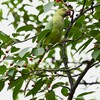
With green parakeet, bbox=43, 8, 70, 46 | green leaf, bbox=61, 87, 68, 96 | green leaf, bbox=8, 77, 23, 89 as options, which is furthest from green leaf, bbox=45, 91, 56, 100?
green parakeet, bbox=43, 8, 70, 46

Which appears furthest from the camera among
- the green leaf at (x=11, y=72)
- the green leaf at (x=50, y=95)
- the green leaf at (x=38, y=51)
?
the green leaf at (x=50, y=95)

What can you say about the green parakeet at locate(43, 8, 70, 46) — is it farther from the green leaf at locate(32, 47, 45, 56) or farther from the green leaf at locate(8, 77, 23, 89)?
the green leaf at locate(8, 77, 23, 89)

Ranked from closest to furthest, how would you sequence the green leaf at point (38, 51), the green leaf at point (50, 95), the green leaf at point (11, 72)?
the green leaf at point (38, 51) < the green leaf at point (11, 72) < the green leaf at point (50, 95)

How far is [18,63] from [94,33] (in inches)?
13.4

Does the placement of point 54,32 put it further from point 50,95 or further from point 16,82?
point 50,95

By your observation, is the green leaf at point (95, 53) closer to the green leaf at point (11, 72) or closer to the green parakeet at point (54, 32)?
the green parakeet at point (54, 32)

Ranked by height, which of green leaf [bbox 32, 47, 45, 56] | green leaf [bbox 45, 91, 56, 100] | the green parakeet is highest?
the green parakeet

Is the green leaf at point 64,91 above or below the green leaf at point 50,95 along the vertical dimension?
above

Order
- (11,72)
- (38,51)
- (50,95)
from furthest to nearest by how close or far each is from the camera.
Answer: (50,95) < (11,72) < (38,51)

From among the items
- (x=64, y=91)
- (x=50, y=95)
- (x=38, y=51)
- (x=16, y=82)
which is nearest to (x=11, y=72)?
(x=16, y=82)

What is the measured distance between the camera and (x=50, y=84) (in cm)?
136

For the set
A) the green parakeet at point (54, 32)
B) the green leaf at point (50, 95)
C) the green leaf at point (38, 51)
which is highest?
the green parakeet at point (54, 32)

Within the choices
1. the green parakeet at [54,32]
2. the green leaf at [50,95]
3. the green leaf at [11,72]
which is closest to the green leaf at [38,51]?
the green parakeet at [54,32]

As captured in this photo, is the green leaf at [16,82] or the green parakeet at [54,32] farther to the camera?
the green leaf at [16,82]
